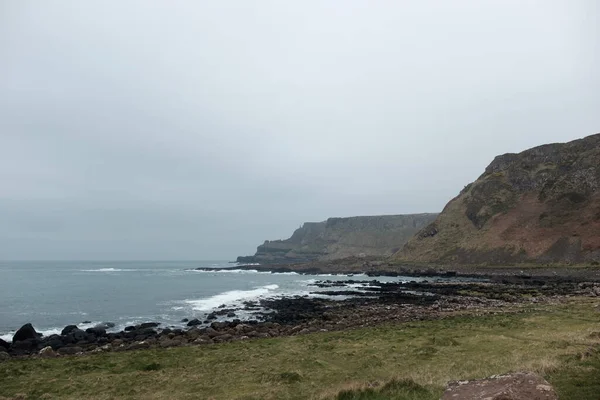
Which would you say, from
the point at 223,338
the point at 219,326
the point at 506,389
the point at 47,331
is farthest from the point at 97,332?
the point at 506,389

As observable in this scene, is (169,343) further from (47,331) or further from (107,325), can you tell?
(47,331)

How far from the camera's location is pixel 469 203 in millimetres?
153000

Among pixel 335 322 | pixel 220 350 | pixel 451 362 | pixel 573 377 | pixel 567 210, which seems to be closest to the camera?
pixel 573 377

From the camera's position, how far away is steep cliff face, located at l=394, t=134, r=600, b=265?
4158 inches

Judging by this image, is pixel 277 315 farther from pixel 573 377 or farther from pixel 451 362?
pixel 573 377

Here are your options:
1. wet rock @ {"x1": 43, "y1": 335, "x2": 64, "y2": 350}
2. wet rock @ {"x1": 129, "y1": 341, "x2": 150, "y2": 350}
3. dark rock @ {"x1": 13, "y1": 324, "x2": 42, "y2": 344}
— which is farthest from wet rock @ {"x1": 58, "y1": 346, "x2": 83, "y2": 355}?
dark rock @ {"x1": 13, "y1": 324, "x2": 42, "y2": 344}

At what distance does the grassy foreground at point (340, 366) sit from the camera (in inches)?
496

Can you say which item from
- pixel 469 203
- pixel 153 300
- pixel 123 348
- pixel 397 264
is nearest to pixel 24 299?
pixel 153 300

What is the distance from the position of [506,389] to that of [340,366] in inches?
450

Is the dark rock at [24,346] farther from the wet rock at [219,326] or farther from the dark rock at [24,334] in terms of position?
the wet rock at [219,326]

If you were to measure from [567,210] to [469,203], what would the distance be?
40903mm

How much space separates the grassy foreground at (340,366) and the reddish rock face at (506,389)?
2.80 metres

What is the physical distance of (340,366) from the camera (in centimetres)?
1797

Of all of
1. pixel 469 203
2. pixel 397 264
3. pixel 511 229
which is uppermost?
pixel 469 203
